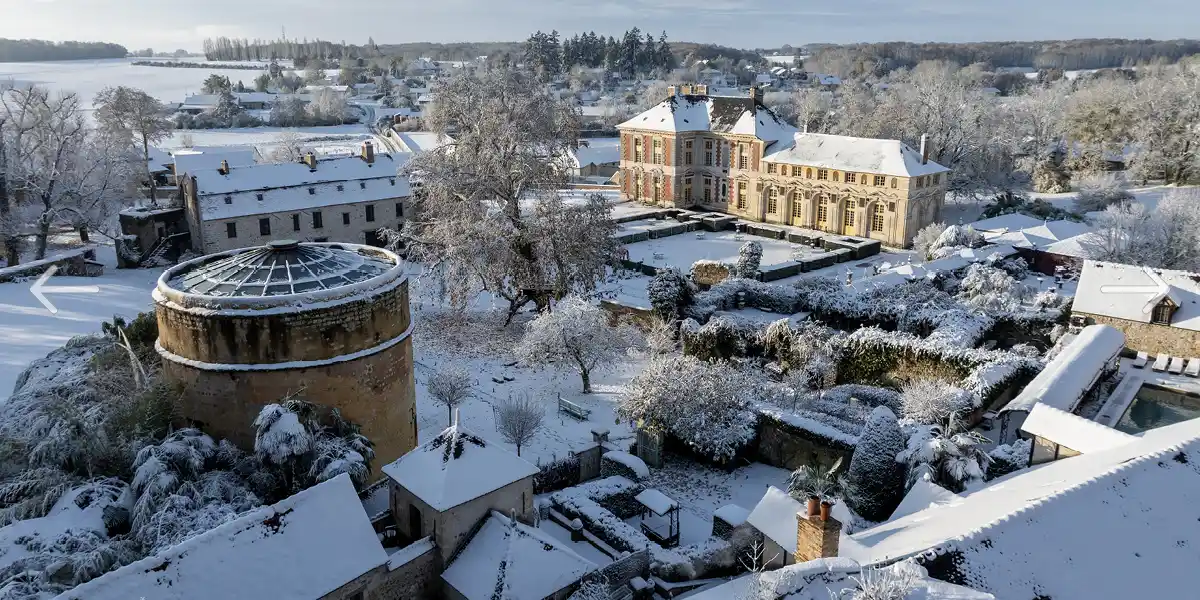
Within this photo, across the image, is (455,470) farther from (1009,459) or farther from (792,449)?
(1009,459)

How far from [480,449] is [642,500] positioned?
517cm

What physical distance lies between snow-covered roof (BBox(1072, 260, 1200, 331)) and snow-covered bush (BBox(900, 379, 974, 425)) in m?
9.05

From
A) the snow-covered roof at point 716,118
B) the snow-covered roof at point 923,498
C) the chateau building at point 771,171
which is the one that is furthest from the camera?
the snow-covered roof at point 716,118

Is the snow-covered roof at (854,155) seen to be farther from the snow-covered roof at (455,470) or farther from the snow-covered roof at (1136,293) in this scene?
the snow-covered roof at (455,470)

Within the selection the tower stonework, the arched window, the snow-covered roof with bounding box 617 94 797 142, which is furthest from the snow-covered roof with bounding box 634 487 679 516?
the snow-covered roof with bounding box 617 94 797 142

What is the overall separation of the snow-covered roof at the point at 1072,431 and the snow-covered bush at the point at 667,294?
15.3 m

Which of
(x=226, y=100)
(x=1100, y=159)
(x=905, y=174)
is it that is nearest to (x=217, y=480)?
(x=905, y=174)

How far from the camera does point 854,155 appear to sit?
51.0m

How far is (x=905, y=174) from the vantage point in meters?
47.9

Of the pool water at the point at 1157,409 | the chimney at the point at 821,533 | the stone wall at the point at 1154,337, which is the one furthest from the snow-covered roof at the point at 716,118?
the chimney at the point at 821,533

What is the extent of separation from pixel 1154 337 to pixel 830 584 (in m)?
24.2

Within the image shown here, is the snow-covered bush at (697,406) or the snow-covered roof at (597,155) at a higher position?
the snow-covered roof at (597,155)

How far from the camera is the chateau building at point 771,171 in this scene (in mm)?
49531

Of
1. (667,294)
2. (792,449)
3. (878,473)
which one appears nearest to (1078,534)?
(878,473)
